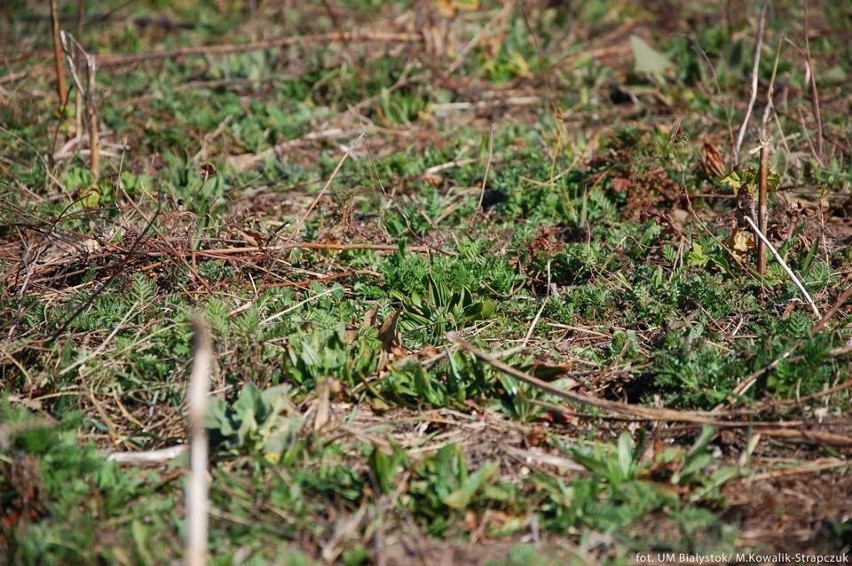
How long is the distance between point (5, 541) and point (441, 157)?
3.03 metres

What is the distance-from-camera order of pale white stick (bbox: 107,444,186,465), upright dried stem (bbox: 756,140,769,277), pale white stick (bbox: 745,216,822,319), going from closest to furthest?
pale white stick (bbox: 107,444,186,465) → pale white stick (bbox: 745,216,822,319) → upright dried stem (bbox: 756,140,769,277)


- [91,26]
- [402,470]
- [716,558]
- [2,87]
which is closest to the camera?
[716,558]

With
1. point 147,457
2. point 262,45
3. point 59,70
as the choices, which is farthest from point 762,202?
point 59,70

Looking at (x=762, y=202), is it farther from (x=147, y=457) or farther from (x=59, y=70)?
(x=59, y=70)

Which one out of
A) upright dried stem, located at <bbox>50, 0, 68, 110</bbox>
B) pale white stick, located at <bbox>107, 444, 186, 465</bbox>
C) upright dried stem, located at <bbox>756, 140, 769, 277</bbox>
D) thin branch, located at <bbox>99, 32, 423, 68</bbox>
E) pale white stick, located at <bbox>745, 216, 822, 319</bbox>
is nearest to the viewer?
pale white stick, located at <bbox>107, 444, 186, 465</bbox>

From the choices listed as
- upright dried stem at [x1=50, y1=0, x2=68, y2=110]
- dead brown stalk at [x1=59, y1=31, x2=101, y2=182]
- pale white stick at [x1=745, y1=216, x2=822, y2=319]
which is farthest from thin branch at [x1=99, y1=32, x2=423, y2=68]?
pale white stick at [x1=745, y1=216, x2=822, y2=319]

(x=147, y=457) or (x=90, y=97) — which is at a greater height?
(x=90, y=97)

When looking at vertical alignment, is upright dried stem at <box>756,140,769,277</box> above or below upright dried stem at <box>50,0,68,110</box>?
below

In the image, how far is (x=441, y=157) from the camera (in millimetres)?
5094

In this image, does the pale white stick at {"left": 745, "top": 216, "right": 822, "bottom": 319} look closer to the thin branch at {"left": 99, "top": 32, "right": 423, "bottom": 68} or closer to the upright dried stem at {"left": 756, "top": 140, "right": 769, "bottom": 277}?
the upright dried stem at {"left": 756, "top": 140, "right": 769, "bottom": 277}

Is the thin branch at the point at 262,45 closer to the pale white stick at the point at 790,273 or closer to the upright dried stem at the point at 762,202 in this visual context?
the upright dried stem at the point at 762,202

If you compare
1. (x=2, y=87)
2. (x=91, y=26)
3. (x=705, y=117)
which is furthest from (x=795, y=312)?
(x=91, y=26)

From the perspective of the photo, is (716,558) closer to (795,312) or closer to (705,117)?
(795,312)

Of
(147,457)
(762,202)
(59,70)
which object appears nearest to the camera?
(147,457)
